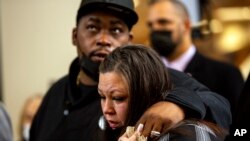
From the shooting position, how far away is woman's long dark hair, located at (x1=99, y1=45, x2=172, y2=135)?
6.11 ft

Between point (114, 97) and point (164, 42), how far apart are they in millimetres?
1921

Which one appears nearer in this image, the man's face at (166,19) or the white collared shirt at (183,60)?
the white collared shirt at (183,60)

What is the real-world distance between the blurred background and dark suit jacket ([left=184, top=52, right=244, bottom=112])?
1937 millimetres

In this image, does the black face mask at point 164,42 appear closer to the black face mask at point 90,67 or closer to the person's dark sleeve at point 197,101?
the black face mask at point 90,67

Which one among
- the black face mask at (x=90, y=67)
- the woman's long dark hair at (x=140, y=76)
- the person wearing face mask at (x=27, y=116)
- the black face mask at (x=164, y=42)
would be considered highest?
the woman's long dark hair at (x=140, y=76)

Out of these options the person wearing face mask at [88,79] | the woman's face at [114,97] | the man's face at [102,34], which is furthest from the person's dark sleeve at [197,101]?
the man's face at [102,34]

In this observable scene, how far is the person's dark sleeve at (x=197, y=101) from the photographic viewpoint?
186 cm

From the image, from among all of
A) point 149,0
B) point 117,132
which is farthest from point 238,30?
point 117,132

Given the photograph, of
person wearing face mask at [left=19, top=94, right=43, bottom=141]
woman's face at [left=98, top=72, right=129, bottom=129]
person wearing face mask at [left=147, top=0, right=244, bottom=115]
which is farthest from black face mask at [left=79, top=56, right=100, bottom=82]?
person wearing face mask at [left=19, top=94, right=43, bottom=141]

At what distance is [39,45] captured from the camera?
225 inches

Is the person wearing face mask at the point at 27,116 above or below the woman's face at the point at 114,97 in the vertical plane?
below

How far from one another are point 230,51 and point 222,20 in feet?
1.07

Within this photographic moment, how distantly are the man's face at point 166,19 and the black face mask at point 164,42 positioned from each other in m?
0.03

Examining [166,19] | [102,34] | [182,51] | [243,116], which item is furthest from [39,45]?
[243,116]
